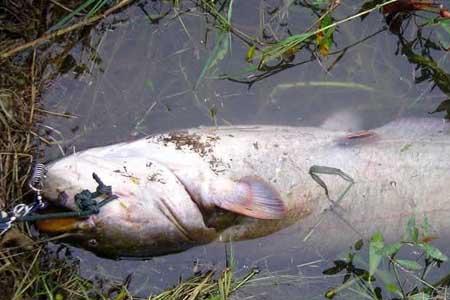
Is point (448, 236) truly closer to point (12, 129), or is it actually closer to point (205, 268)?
point (205, 268)

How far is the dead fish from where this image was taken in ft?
12.2

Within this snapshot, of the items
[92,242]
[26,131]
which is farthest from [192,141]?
[26,131]

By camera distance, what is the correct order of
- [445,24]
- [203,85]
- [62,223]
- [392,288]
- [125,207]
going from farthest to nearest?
[203,85], [445,24], [392,288], [125,207], [62,223]

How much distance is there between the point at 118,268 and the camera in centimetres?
409

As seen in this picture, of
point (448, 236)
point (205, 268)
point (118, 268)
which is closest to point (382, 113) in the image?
point (448, 236)

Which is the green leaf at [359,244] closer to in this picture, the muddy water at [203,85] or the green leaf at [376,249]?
the green leaf at [376,249]

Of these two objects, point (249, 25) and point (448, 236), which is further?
point (249, 25)

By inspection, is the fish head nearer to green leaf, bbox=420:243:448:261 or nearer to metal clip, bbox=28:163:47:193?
metal clip, bbox=28:163:47:193

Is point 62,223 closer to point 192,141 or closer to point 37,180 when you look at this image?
point 37,180

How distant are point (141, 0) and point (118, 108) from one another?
638mm

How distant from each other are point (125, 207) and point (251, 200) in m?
0.61

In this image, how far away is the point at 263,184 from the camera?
3.85 meters

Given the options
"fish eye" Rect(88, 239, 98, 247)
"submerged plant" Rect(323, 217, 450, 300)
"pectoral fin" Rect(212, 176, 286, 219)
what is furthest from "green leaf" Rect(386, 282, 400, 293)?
"fish eye" Rect(88, 239, 98, 247)

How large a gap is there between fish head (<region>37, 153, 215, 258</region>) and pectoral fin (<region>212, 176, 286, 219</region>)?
0.18m
